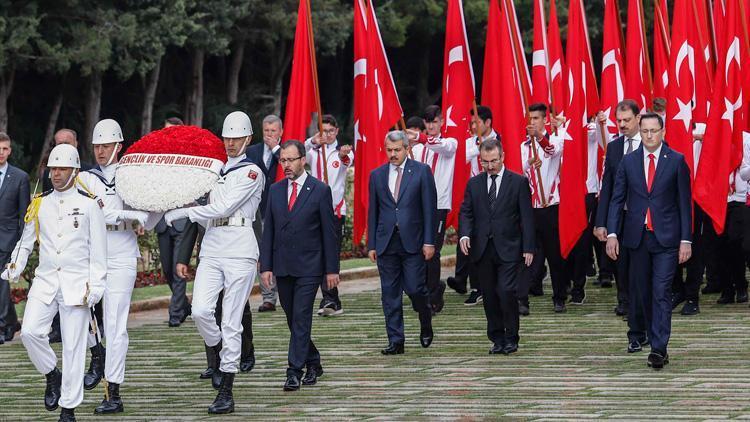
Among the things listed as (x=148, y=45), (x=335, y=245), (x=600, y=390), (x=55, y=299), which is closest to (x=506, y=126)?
(x=335, y=245)

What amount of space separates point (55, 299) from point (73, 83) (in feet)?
125

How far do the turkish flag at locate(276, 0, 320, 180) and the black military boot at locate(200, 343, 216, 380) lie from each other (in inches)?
138

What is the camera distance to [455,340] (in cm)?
1460

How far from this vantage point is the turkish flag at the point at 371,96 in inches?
653

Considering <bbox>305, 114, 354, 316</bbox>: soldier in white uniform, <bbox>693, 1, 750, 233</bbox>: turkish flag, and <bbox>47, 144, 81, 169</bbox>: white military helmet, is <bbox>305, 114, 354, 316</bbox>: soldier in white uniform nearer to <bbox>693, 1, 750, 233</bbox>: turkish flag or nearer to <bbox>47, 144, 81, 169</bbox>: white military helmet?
<bbox>693, 1, 750, 233</bbox>: turkish flag

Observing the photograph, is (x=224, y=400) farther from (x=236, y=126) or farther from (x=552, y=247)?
(x=552, y=247)

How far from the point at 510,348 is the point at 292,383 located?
238cm

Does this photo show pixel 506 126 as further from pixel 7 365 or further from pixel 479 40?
pixel 479 40

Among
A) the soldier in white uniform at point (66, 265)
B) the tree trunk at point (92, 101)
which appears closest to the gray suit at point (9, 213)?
the soldier in white uniform at point (66, 265)

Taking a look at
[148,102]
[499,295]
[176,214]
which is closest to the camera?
[176,214]

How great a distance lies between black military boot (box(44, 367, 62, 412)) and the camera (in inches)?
458

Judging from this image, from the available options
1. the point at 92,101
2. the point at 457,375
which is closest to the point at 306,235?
the point at 457,375

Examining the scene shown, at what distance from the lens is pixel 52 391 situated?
11.7 m

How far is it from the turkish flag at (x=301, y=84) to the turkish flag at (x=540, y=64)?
2.82 meters
